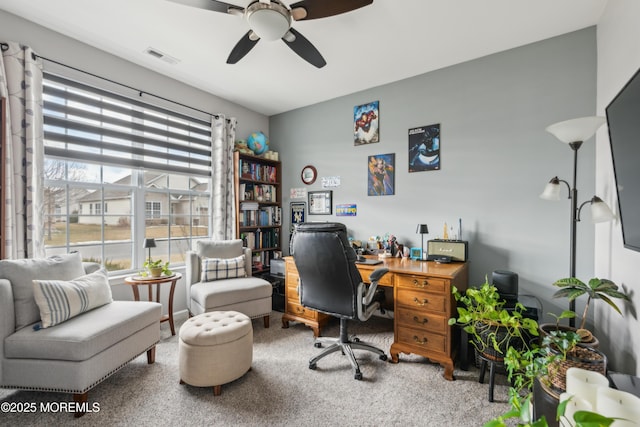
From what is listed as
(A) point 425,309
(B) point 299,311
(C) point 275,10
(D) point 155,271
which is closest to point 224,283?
(D) point 155,271

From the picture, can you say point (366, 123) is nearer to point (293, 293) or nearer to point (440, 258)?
point (440, 258)

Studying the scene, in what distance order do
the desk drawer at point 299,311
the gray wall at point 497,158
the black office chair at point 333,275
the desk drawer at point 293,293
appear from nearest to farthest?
the black office chair at point 333,275
the gray wall at point 497,158
the desk drawer at point 299,311
the desk drawer at point 293,293

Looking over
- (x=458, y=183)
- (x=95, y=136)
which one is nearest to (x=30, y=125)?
(x=95, y=136)

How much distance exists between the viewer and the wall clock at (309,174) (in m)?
3.76

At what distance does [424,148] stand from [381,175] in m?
0.54

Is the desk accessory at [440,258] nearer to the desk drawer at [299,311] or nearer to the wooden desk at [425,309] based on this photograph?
the wooden desk at [425,309]

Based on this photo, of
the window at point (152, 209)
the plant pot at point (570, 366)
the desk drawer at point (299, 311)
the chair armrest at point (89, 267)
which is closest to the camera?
the plant pot at point (570, 366)

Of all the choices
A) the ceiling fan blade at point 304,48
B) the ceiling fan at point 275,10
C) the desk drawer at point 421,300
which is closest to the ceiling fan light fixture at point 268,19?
the ceiling fan at point 275,10

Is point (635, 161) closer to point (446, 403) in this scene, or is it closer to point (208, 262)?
point (446, 403)

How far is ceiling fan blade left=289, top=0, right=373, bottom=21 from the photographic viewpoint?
167 centimetres

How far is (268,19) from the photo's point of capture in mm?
1739

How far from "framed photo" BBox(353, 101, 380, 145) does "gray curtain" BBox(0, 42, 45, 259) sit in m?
2.94

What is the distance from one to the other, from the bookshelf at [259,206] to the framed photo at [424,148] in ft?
6.38

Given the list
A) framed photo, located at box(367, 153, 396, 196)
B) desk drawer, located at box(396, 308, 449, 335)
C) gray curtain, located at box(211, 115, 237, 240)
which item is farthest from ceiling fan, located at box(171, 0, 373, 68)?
desk drawer, located at box(396, 308, 449, 335)
